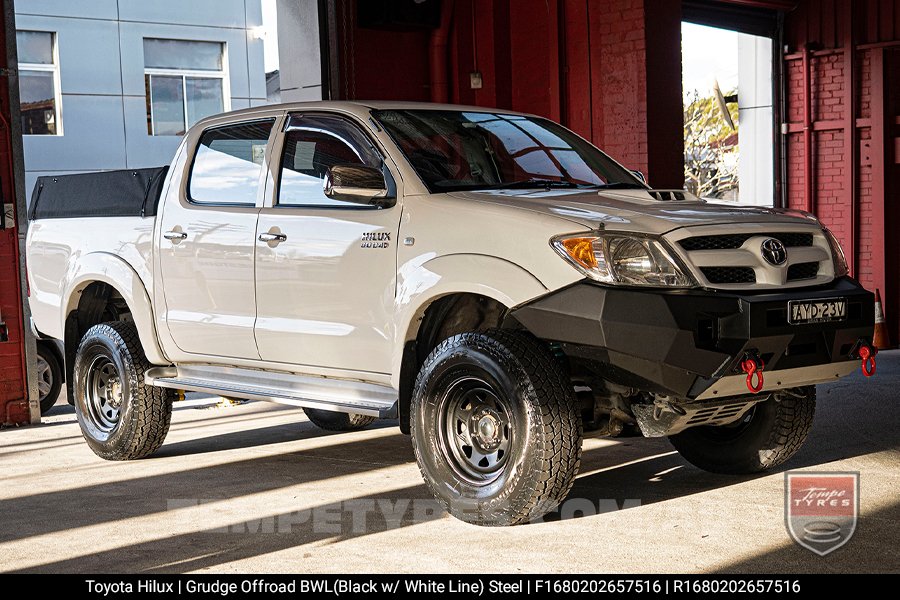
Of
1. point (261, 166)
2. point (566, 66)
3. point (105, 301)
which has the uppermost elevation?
point (566, 66)

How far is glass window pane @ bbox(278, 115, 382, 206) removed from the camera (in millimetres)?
5867

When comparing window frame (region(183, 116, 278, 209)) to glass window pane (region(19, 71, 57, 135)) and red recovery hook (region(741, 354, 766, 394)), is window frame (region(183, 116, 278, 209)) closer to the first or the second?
red recovery hook (region(741, 354, 766, 394))

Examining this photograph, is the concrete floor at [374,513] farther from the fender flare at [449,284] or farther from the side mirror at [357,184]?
the side mirror at [357,184]

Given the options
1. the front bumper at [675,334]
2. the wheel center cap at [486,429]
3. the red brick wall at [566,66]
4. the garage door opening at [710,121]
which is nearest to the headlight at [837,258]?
the front bumper at [675,334]

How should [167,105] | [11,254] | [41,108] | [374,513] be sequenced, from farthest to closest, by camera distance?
[167,105] → [41,108] → [11,254] → [374,513]

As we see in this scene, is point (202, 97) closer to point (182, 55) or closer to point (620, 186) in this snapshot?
point (182, 55)

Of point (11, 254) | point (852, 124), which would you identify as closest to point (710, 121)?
point (852, 124)

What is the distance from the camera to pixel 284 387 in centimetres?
604

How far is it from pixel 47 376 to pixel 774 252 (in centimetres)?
751

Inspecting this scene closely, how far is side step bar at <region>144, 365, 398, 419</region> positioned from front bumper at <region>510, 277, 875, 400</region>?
1.06m

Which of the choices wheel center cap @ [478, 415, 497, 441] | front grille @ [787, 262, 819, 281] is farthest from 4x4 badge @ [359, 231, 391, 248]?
front grille @ [787, 262, 819, 281]

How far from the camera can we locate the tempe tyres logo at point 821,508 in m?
4.60
